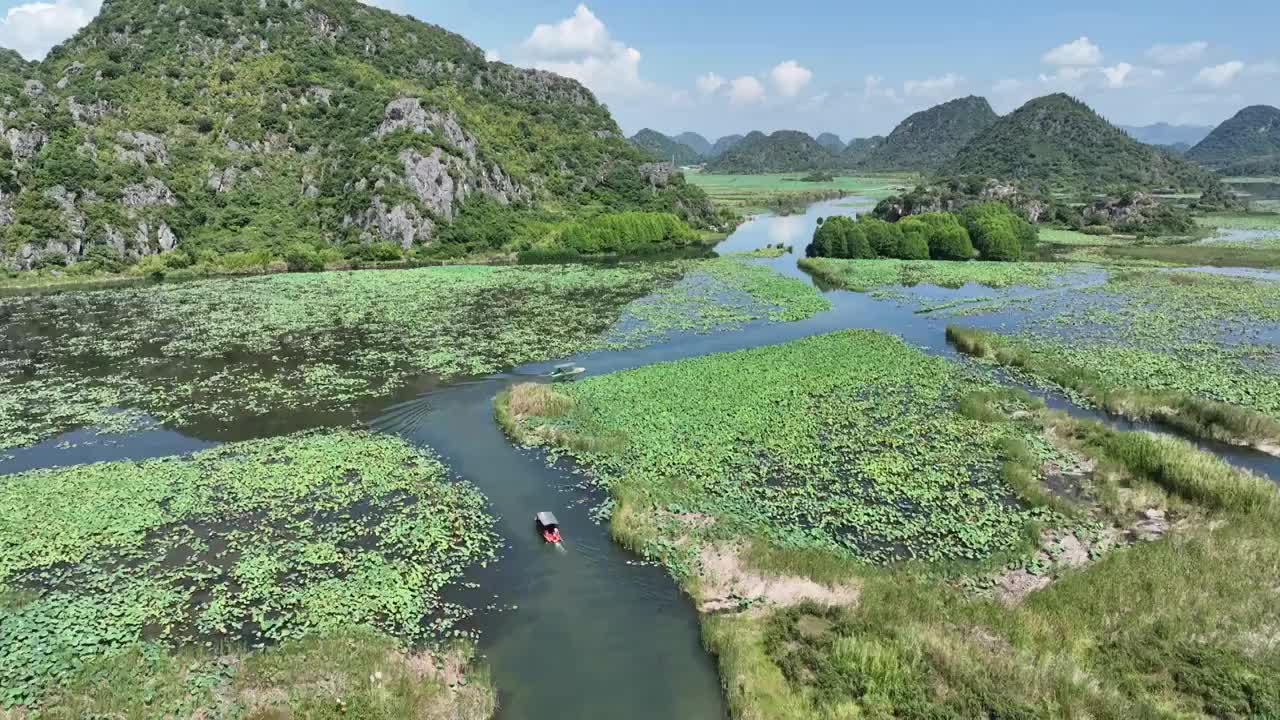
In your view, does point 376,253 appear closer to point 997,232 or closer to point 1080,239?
point 997,232

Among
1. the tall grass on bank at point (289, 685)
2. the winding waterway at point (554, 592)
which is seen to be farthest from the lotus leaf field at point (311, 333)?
the tall grass on bank at point (289, 685)

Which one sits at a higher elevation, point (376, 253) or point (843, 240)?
point (843, 240)

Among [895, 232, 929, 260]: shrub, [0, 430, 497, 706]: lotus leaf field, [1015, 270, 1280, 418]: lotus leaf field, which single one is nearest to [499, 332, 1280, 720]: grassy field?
[0, 430, 497, 706]: lotus leaf field

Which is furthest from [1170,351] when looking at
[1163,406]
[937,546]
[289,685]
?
[289,685]

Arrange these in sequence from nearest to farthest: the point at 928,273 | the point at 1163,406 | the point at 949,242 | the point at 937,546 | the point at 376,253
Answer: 1. the point at 937,546
2. the point at 1163,406
3. the point at 928,273
4. the point at 949,242
5. the point at 376,253

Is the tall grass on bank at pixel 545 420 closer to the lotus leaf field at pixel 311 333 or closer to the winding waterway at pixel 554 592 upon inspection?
the winding waterway at pixel 554 592

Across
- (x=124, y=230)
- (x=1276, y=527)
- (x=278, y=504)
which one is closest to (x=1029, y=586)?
(x=1276, y=527)
